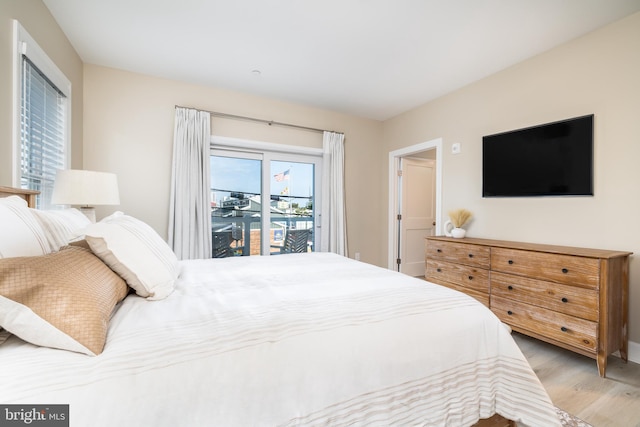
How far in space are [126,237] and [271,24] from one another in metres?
2.03

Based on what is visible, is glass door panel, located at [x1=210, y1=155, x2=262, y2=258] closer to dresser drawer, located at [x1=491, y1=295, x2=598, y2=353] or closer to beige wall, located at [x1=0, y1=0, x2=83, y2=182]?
beige wall, located at [x1=0, y1=0, x2=83, y2=182]

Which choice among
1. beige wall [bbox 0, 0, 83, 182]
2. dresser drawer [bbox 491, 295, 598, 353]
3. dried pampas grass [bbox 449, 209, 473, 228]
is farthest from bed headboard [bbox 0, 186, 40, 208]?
dried pampas grass [bbox 449, 209, 473, 228]

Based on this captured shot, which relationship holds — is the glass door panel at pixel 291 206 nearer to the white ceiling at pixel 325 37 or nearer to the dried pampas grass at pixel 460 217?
the white ceiling at pixel 325 37

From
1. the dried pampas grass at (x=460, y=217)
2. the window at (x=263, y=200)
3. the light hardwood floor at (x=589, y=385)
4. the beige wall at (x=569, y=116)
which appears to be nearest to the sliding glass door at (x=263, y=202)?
the window at (x=263, y=200)

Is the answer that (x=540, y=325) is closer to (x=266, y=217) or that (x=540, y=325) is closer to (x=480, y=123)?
(x=480, y=123)

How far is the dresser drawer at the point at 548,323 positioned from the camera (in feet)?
6.48

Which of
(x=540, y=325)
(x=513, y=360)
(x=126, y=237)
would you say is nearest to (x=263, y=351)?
(x=126, y=237)

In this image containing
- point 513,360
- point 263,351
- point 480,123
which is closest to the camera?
point 263,351

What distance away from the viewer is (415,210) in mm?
4750

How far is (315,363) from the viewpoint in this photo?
0.87 m

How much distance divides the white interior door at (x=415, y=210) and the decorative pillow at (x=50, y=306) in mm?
4270

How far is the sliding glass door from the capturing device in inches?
147

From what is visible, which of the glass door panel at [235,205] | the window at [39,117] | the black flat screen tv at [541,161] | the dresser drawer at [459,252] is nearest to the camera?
the window at [39,117]

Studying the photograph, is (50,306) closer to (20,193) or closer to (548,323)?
(20,193)
